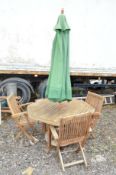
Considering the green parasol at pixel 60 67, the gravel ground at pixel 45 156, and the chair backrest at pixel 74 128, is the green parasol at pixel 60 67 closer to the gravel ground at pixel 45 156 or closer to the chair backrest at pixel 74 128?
the chair backrest at pixel 74 128

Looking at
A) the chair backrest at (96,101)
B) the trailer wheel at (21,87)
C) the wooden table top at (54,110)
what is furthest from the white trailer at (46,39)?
the wooden table top at (54,110)

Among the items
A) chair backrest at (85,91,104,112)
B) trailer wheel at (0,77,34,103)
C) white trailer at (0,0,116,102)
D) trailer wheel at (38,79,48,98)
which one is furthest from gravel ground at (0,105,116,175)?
white trailer at (0,0,116,102)

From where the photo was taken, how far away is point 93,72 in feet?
22.7

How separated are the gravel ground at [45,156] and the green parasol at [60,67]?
1.11 m

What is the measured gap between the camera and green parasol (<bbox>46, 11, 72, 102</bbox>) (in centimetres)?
405

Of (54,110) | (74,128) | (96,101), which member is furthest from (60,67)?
(96,101)

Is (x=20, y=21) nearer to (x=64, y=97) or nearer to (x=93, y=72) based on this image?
(x=93, y=72)

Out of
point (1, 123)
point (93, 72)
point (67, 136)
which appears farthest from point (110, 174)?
point (93, 72)

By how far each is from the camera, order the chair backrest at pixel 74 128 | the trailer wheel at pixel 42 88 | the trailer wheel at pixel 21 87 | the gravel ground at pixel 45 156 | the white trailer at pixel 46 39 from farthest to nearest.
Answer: the trailer wheel at pixel 42 88, the trailer wheel at pixel 21 87, the white trailer at pixel 46 39, the gravel ground at pixel 45 156, the chair backrest at pixel 74 128

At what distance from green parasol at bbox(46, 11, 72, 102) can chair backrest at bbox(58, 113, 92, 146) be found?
63 centimetres

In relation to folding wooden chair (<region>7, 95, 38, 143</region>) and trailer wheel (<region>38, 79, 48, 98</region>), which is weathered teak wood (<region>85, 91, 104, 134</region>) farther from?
trailer wheel (<region>38, 79, 48, 98</region>)

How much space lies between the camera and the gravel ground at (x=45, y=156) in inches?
152

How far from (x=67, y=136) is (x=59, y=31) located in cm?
181

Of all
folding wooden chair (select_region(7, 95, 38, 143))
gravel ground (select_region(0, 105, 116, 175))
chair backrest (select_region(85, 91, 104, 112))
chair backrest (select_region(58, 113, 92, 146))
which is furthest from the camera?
chair backrest (select_region(85, 91, 104, 112))
